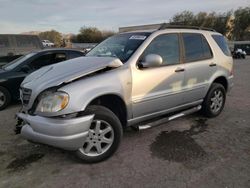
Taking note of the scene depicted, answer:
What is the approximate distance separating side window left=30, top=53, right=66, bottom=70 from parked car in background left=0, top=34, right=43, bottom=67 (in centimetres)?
461

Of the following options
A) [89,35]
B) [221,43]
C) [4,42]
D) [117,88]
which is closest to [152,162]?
[117,88]

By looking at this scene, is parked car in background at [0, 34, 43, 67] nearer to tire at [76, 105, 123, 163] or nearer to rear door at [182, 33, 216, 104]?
rear door at [182, 33, 216, 104]

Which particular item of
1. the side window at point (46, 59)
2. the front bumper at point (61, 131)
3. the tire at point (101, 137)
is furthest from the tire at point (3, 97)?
the tire at point (101, 137)

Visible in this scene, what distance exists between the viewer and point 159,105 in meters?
4.27

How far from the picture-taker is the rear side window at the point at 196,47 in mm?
4727

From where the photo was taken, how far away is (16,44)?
11500 mm

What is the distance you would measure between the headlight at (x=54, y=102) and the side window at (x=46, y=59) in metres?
4.07

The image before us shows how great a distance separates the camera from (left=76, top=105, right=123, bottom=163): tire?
3.47 m

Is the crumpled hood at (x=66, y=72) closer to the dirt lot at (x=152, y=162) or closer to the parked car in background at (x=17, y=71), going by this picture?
the dirt lot at (x=152, y=162)

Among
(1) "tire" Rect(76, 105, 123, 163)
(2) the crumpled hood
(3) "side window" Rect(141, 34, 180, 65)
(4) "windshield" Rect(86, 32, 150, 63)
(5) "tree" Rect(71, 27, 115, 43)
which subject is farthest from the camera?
(5) "tree" Rect(71, 27, 115, 43)

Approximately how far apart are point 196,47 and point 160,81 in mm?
1293

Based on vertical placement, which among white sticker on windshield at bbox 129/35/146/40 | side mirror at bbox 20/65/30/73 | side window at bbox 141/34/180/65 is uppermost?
white sticker on windshield at bbox 129/35/146/40

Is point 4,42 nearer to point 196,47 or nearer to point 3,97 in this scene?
point 3,97

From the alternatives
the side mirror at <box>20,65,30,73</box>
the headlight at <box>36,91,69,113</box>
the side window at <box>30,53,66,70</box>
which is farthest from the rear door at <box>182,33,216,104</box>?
the side mirror at <box>20,65,30,73</box>
